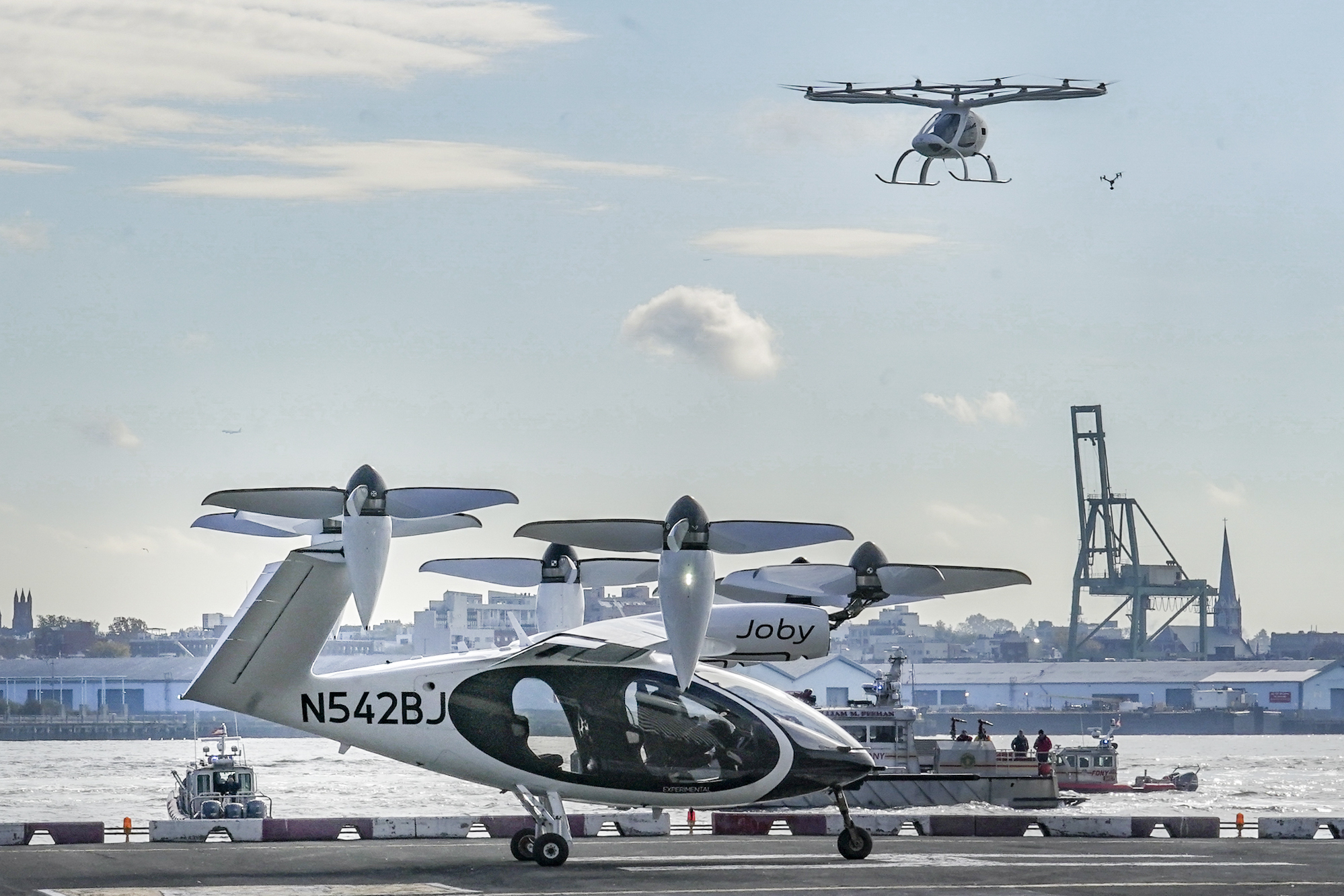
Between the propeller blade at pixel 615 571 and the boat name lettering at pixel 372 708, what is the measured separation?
4263 millimetres

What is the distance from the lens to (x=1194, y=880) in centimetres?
1673

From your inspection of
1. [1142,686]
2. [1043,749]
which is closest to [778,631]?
[1043,749]

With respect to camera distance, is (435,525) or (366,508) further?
(435,525)

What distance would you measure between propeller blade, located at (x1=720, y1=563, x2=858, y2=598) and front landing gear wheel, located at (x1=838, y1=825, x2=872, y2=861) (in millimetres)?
2667

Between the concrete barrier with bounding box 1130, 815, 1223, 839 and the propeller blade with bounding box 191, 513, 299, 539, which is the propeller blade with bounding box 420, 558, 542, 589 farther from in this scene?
the concrete barrier with bounding box 1130, 815, 1223, 839

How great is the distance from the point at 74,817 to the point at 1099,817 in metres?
42.6

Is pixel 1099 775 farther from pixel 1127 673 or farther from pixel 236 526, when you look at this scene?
pixel 1127 673

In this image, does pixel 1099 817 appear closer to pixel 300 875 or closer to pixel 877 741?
pixel 300 875

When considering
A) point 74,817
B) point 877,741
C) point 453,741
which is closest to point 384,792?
point 74,817

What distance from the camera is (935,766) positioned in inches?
1687

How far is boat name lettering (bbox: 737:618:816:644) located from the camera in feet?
62.5

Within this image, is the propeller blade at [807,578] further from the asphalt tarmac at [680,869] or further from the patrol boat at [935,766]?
the patrol boat at [935,766]

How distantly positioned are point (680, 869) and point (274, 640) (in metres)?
4.90

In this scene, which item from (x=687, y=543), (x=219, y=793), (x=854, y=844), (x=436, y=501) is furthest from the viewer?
(x=219, y=793)
